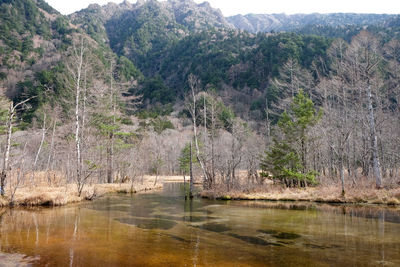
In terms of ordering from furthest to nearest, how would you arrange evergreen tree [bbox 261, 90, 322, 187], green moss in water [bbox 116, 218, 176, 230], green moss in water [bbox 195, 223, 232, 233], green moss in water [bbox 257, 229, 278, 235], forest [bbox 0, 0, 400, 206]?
evergreen tree [bbox 261, 90, 322, 187] < forest [bbox 0, 0, 400, 206] < green moss in water [bbox 116, 218, 176, 230] < green moss in water [bbox 195, 223, 232, 233] < green moss in water [bbox 257, 229, 278, 235]

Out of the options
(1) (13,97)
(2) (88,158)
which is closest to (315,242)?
(2) (88,158)

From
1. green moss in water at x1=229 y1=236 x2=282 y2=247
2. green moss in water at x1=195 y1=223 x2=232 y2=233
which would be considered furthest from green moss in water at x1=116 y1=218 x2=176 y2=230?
green moss in water at x1=229 y1=236 x2=282 y2=247

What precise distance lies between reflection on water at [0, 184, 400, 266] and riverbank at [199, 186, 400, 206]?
2.38 m

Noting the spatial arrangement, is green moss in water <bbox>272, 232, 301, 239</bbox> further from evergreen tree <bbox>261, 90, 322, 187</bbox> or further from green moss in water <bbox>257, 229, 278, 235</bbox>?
evergreen tree <bbox>261, 90, 322, 187</bbox>

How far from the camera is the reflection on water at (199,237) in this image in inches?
287

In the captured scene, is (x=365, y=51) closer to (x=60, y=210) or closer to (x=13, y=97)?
(x=60, y=210)

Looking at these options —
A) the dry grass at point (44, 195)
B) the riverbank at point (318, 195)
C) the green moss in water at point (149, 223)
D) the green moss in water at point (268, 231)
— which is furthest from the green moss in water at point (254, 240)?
the dry grass at point (44, 195)

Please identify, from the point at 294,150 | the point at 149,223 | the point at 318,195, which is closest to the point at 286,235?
the point at 149,223

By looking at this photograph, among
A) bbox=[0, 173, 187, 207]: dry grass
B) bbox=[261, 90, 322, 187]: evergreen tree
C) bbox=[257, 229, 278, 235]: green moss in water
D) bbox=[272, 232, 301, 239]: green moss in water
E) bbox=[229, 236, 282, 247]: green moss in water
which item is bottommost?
bbox=[257, 229, 278, 235]: green moss in water

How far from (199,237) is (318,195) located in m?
12.4

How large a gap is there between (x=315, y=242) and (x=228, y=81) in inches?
A: 2845

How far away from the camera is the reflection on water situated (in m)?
7.28

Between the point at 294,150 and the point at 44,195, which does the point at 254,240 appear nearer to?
the point at 44,195

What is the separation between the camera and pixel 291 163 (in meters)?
23.1
